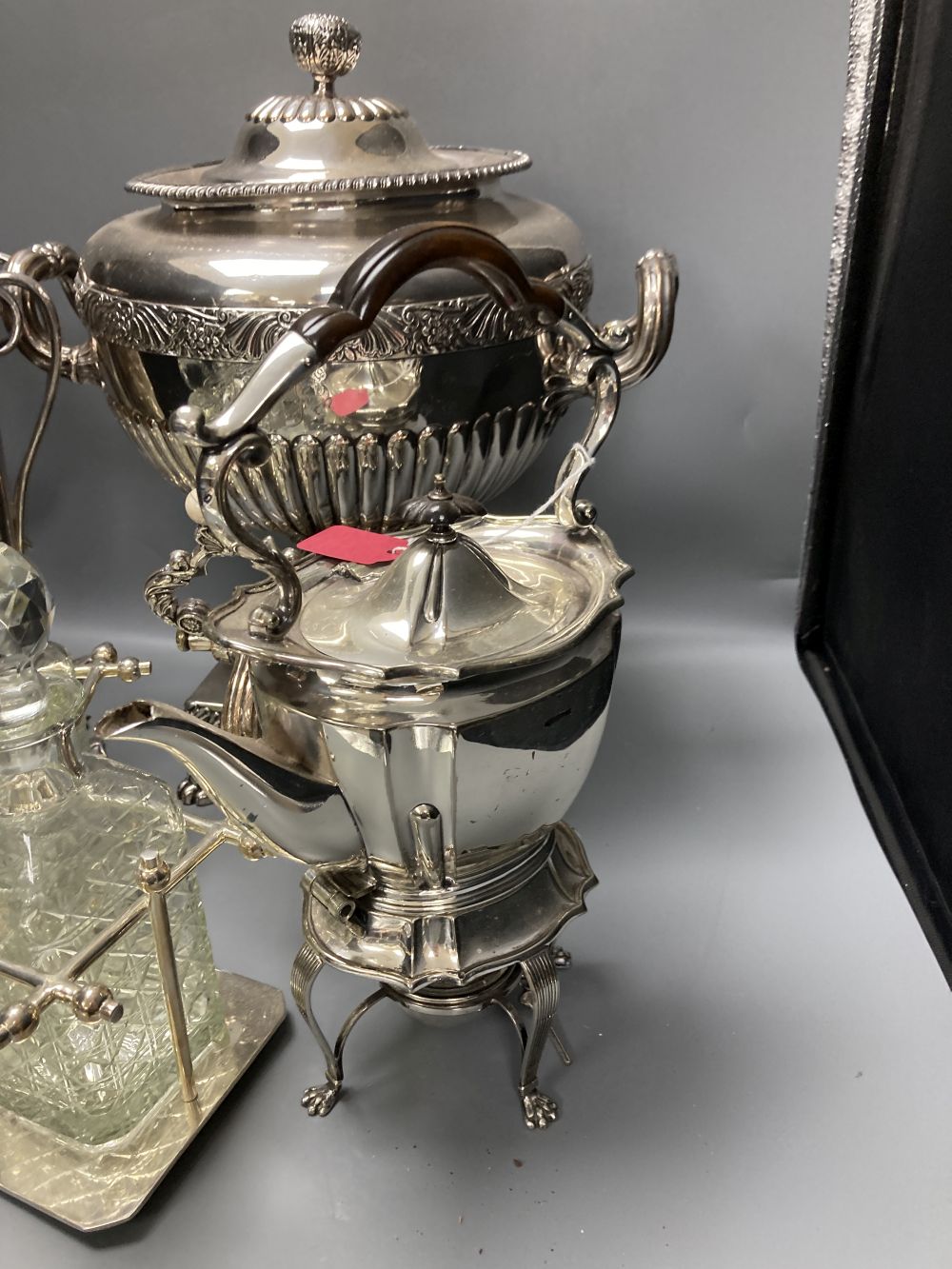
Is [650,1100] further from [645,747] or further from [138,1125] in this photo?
[645,747]

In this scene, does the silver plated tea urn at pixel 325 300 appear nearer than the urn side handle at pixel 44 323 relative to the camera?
Yes

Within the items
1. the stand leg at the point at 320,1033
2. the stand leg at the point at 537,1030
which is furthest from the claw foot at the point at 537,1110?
the stand leg at the point at 320,1033

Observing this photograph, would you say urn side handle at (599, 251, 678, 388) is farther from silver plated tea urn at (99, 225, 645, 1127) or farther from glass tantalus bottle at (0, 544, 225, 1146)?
glass tantalus bottle at (0, 544, 225, 1146)

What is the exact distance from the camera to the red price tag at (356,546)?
702 mm

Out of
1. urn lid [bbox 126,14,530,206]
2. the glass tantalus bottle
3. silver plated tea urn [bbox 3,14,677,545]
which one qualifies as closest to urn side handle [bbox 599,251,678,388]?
silver plated tea urn [bbox 3,14,677,545]

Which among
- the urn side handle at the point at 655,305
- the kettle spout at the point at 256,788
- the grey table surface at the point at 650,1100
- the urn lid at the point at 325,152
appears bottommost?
the grey table surface at the point at 650,1100

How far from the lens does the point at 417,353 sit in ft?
2.78

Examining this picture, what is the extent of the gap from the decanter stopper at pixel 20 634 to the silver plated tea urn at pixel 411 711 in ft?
0.22

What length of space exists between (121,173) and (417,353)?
2.04 ft

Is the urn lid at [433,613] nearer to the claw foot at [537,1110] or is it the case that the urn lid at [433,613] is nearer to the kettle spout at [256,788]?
the kettle spout at [256,788]

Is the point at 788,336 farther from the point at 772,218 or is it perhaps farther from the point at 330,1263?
the point at 330,1263

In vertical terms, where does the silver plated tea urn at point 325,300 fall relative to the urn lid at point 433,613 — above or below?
above

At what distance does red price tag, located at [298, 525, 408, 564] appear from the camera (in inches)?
27.6

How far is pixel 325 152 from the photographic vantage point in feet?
2.93
